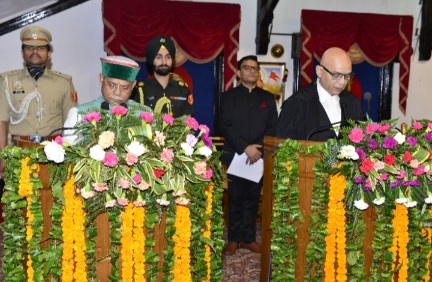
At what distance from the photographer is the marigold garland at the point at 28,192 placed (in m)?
2.10

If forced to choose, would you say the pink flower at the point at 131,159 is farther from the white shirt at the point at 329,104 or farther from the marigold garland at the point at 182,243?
the white shirt at the point at 329,104

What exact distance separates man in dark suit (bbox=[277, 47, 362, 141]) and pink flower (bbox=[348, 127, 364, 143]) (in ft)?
1.99

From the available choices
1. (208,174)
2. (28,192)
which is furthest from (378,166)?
(28,192)

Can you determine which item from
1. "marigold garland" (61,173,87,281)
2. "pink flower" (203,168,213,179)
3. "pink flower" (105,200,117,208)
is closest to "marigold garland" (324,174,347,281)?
"pink flower" (203,168,213,179)

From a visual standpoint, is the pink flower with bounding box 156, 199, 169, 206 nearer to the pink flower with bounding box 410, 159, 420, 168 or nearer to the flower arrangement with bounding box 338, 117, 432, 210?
the flower arrangement with bounding box 338, 117, 432, 210

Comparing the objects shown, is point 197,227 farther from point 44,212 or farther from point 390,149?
point 390,149

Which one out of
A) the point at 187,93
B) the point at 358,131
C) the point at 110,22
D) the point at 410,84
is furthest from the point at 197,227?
the point at 410,84

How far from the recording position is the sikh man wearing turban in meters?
3.56

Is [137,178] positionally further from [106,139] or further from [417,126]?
[417,126]

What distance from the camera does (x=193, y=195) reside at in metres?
2.28

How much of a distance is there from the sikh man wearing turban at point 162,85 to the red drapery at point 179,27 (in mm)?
2661

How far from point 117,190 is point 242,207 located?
2.51m

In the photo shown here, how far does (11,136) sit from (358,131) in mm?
2573

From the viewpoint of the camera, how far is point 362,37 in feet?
22.5
